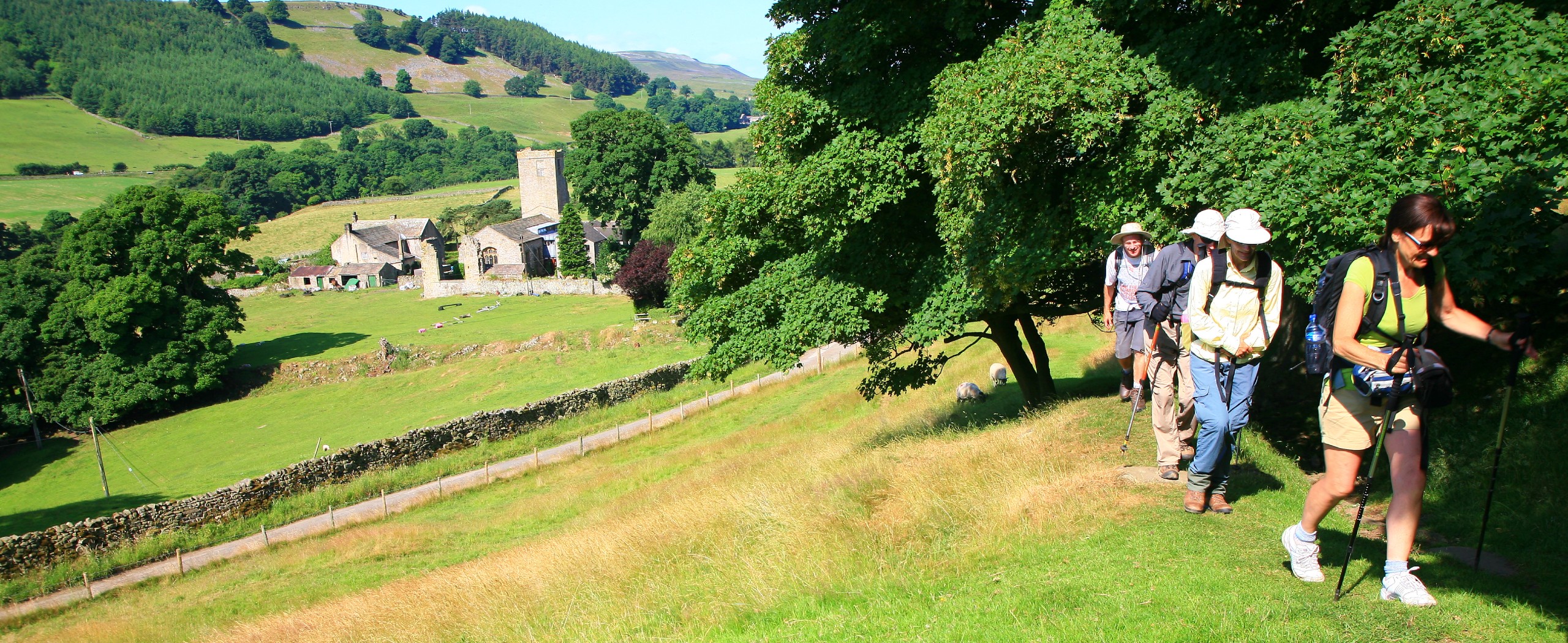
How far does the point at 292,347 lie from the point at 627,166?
1178 inches

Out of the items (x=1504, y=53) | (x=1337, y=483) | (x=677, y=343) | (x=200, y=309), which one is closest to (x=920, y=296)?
(x=1504, y=53)

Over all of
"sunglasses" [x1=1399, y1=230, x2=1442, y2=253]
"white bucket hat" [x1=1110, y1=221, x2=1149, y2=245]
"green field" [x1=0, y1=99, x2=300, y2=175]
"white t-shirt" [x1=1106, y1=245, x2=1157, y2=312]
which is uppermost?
"green field" [x1=0, y1=99, x2=300, y2=175]

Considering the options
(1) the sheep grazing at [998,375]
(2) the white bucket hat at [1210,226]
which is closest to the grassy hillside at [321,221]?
(1) the sheep grazing at [998,375]

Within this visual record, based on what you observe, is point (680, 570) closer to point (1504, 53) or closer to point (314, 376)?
point (1504, 53)

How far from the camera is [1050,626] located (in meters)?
5.02

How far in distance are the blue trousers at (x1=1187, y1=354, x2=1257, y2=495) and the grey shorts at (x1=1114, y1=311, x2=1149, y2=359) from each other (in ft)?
7.35

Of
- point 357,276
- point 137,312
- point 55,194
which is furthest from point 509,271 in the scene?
point 55,194

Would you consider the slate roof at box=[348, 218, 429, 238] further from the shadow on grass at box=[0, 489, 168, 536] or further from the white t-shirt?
the white t-shirt

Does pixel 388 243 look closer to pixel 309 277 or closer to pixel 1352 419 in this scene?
pixel 309 277

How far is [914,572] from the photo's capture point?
6.48 metres

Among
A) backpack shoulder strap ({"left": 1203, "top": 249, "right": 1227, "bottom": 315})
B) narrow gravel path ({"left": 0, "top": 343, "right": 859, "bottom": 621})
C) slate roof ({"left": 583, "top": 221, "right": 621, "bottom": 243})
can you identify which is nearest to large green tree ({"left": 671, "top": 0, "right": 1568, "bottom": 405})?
backpack shoulder strap ({"left": 1203, "top": 249, "right": 1227, "bottom": 315})

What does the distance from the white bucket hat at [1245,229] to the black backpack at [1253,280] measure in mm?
307

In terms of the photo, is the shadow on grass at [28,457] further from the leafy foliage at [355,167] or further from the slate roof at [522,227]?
the leafy foliage at [355,167]

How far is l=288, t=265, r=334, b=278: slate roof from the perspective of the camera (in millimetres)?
81562
